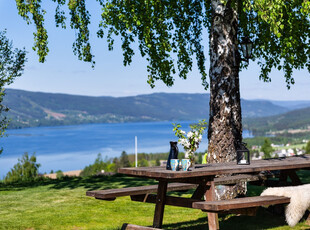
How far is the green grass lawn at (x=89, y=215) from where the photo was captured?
662 centimetres

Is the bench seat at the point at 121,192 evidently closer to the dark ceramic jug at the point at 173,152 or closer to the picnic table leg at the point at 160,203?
the picnic table leg at the point at 160,203

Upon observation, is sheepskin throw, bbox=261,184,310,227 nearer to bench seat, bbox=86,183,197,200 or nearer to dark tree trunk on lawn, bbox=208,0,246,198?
bench seat, bbox=86,183,197,200

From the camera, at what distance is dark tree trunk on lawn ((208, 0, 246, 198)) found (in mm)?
7336

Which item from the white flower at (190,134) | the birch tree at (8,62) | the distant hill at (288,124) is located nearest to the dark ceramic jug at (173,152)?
the white flower at (190,134)

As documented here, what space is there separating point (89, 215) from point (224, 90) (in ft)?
9.92

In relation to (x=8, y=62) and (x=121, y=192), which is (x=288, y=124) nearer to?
(x=8, y=62)

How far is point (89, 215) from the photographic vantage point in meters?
7.47

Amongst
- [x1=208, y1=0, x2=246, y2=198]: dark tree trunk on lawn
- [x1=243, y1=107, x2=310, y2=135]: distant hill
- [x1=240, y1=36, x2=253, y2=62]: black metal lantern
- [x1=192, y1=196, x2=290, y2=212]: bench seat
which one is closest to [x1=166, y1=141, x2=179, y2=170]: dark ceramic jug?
[x1=192, y1=196, x2=290, y2=212]: bench seat

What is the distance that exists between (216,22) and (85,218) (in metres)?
3.84

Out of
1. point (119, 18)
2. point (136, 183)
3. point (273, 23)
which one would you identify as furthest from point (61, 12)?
point (273, 23)

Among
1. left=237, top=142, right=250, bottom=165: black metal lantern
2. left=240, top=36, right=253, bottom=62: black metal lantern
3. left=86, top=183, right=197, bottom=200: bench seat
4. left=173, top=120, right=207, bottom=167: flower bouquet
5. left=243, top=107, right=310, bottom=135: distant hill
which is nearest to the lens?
left=173, top=120, right=207, bottom=167: flower bouquet

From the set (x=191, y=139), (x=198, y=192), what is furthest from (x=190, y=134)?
(x=198, y=192)

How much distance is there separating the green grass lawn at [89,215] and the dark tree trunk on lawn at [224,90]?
789 mm

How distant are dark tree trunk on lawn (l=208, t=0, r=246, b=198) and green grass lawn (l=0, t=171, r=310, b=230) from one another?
789 millimetres
